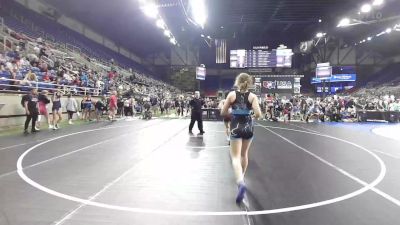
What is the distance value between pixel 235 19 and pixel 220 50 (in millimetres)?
10236

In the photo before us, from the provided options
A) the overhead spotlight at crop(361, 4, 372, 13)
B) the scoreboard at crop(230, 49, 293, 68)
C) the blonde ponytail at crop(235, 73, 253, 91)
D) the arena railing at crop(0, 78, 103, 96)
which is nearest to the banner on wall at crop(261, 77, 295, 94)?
the scoreboard at crop(230, 49, 293, 68)

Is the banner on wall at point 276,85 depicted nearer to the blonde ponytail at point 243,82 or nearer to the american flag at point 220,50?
the american flag at point 220,50

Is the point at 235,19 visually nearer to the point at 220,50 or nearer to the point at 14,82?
the point at 220,50

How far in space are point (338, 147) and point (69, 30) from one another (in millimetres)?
30359

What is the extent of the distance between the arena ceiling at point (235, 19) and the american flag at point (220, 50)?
3.05 ft

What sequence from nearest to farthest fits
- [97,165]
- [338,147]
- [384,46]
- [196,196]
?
[196,196]
[97,165]
[338,147]
[384,46]

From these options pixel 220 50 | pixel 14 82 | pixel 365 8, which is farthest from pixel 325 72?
pixel 14 82

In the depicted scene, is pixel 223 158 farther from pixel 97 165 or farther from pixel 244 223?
pixel 244 223

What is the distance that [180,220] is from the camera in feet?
13.3

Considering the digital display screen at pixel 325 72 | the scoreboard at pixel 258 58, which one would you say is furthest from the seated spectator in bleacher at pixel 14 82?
the digital display screen at pixel 325 72

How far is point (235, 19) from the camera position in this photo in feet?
96.1

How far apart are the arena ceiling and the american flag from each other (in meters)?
0.93

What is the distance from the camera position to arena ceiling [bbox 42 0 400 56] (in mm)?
24938

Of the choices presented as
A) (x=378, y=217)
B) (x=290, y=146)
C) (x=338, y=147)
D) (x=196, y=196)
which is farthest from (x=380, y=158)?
(x=196, y=196)
